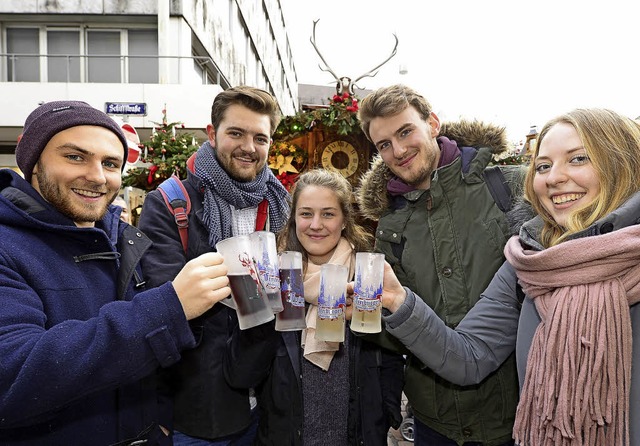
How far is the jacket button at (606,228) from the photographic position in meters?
1.38

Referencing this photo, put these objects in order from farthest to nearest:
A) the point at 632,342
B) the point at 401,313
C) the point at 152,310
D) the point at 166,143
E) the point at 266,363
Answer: the point at 166,143 → the point at 266,363 → the point at 401,313 → the point at 632,342 → the point at 152,310

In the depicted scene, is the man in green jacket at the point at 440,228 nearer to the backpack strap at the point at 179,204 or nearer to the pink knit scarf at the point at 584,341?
the pink knit scarf at the point at 584,341

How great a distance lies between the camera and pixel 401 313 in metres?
1.71

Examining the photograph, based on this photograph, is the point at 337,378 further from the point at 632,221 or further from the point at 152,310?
the point at 632,221

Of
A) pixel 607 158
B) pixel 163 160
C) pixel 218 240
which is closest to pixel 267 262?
pixel 218 240

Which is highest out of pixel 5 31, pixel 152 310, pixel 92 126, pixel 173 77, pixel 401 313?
pixel 5 31

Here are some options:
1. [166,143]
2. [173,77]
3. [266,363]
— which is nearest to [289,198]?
[266,363]

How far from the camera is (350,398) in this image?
205 centimetres

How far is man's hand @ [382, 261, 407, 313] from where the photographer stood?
177 centimetres

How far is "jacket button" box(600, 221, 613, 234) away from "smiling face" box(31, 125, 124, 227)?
5.44ft

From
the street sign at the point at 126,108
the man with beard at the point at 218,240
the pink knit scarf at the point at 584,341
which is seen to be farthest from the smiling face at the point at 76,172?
the street sign at the point at 126,108

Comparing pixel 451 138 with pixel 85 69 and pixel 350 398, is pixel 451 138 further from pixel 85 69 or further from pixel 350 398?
pixel 85 69

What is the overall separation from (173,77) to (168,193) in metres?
12.8

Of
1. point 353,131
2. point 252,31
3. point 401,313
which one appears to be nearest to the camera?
point 401,313
